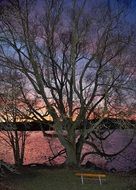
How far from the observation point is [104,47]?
105 feet

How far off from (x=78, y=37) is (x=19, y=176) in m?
10.4

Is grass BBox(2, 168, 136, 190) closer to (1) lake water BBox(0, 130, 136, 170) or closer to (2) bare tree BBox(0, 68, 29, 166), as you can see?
(2) bare tree BBox(0, 68, 29, 166)

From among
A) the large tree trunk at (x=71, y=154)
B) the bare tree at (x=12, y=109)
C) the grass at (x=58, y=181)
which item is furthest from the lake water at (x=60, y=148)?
the grass at (x=58, y=181)

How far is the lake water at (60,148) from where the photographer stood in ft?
146

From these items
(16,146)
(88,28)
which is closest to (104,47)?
(88,28)

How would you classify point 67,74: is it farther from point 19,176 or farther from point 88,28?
point 19,176

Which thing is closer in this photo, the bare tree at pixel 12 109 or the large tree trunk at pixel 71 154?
the bare tree at pixel 12 109

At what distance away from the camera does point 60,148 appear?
154ft

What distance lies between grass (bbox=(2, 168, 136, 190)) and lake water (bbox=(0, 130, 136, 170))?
13019 mm

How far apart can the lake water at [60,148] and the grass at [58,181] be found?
13.0 meters

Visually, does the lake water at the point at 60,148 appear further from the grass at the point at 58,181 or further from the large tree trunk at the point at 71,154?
the grass at the point at 58,181

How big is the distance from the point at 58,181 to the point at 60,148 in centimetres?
2156

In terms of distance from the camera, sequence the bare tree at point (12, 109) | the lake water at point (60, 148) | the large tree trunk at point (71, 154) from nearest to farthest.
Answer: the bare tree at point (12, 109) < the large tree trunk at point (71, 154) < the lake water at point (60, 148)

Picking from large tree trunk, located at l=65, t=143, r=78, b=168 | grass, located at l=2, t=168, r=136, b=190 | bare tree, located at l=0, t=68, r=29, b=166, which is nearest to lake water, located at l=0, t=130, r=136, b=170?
bare tree, located at l=0, t=68, r=29, b=166
